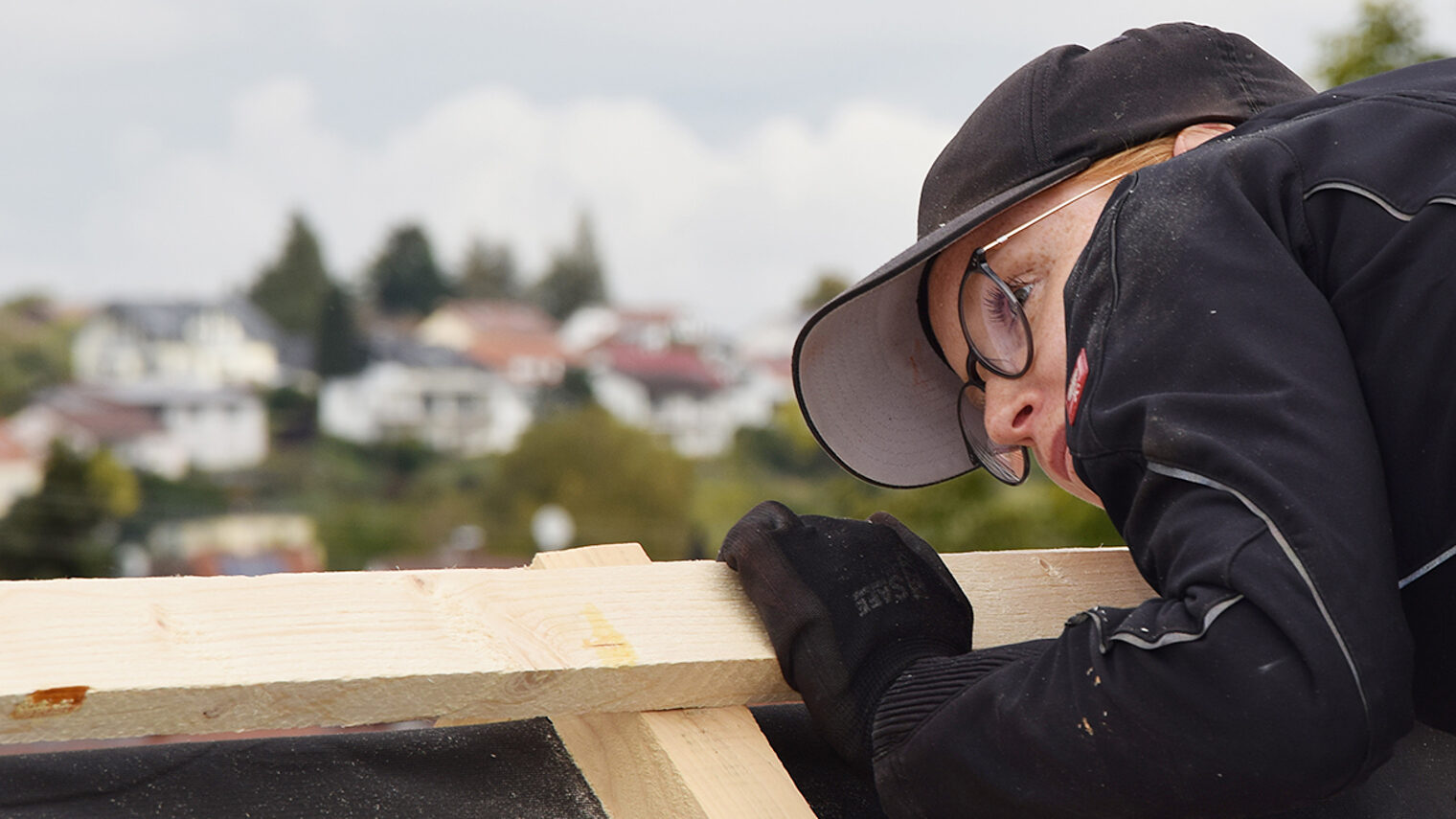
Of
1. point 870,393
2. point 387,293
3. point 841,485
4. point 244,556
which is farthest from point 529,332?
point 870,393

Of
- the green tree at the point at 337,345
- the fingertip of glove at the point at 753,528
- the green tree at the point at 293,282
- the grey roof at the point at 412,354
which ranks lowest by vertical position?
the grey roof at the point at 412,354

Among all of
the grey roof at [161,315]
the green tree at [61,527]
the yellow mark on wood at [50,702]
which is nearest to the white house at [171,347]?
the grey roof at [161,315]

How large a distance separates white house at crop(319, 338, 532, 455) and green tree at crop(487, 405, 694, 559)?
12.5 metres

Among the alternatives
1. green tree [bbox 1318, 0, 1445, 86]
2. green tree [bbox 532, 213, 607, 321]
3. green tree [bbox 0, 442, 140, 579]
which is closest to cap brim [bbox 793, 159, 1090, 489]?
green tree [bbox 1318, 0, 1445, 86]

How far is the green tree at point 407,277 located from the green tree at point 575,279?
717 cm

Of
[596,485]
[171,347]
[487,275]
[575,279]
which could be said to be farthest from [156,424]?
[575,279]

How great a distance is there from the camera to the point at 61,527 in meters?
42.6

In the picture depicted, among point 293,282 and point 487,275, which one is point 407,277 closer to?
point 487,275

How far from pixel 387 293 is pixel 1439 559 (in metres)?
86.8

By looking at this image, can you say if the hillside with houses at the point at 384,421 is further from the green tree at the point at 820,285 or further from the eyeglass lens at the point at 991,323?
the eyeglass lens at the point at 991,323

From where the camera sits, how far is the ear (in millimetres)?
1573

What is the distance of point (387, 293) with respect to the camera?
84.2m

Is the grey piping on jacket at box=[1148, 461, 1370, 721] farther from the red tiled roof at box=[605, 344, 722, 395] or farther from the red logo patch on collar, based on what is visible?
the red tiled roof at box=[605, 344, 722, 395]

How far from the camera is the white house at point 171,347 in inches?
2586
